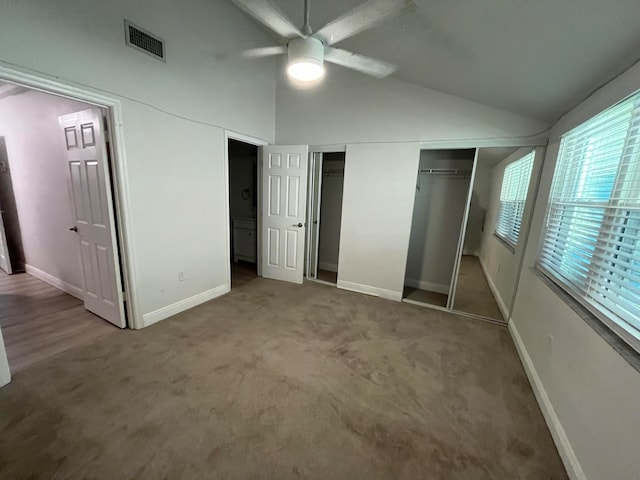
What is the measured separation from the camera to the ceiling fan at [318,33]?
131cm

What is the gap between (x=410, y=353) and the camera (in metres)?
2.36

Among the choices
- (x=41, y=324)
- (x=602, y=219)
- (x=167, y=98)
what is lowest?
(x=41, y=324)

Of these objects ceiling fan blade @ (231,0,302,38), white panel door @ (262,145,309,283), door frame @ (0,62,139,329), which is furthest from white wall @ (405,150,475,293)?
door frame @ (0,62,139,329)

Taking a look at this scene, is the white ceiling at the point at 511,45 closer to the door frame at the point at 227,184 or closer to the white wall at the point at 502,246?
the white wall at the point at 502,246

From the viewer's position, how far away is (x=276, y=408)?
1697mm

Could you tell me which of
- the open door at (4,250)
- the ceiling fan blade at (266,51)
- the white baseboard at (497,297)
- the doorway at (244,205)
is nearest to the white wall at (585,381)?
the white baseboard at (497,297)

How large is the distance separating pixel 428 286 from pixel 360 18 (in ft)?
11.6

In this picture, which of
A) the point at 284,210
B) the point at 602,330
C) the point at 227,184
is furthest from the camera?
the point at 284,210

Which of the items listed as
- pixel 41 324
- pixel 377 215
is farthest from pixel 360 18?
pixel 41 324

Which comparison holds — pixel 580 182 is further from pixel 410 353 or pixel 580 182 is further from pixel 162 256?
pixel 162 256

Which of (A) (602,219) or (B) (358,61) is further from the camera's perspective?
(B) (358,61)

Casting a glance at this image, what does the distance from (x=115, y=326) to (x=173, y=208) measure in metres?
1.31

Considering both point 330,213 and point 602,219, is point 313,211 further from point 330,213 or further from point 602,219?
point 602,219

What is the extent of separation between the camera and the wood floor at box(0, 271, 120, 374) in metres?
2.16
